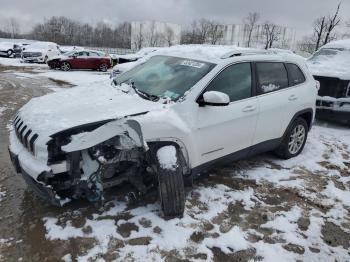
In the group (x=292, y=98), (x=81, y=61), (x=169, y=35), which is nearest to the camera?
(x=292, y=98)

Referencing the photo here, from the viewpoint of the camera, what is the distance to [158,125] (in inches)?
141

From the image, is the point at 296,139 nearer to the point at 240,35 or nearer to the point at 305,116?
the point at 305,116

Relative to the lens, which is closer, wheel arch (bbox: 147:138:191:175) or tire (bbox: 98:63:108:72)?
wheel arch (bbox: 147:138:191:175)

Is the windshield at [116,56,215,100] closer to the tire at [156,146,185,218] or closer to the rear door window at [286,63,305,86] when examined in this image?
the tire at [156,146,185,218]

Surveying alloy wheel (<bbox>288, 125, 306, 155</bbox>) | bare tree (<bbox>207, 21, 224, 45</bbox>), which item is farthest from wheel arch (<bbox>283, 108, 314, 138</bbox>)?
bare tree (<bbox>207, 21, 224, 45</bbox>)

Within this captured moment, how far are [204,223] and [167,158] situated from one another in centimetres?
81

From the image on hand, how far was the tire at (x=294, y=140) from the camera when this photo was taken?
5441 millimetres

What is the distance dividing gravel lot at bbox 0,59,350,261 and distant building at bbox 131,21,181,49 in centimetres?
7402

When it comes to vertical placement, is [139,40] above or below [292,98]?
above

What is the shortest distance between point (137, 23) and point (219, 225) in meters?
90.2

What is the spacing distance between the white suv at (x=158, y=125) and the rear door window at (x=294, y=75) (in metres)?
0.12

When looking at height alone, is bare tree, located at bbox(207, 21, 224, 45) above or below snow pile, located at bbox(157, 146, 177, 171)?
above

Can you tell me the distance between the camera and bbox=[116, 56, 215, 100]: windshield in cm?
412

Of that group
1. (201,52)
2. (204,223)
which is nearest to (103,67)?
(201,52)
